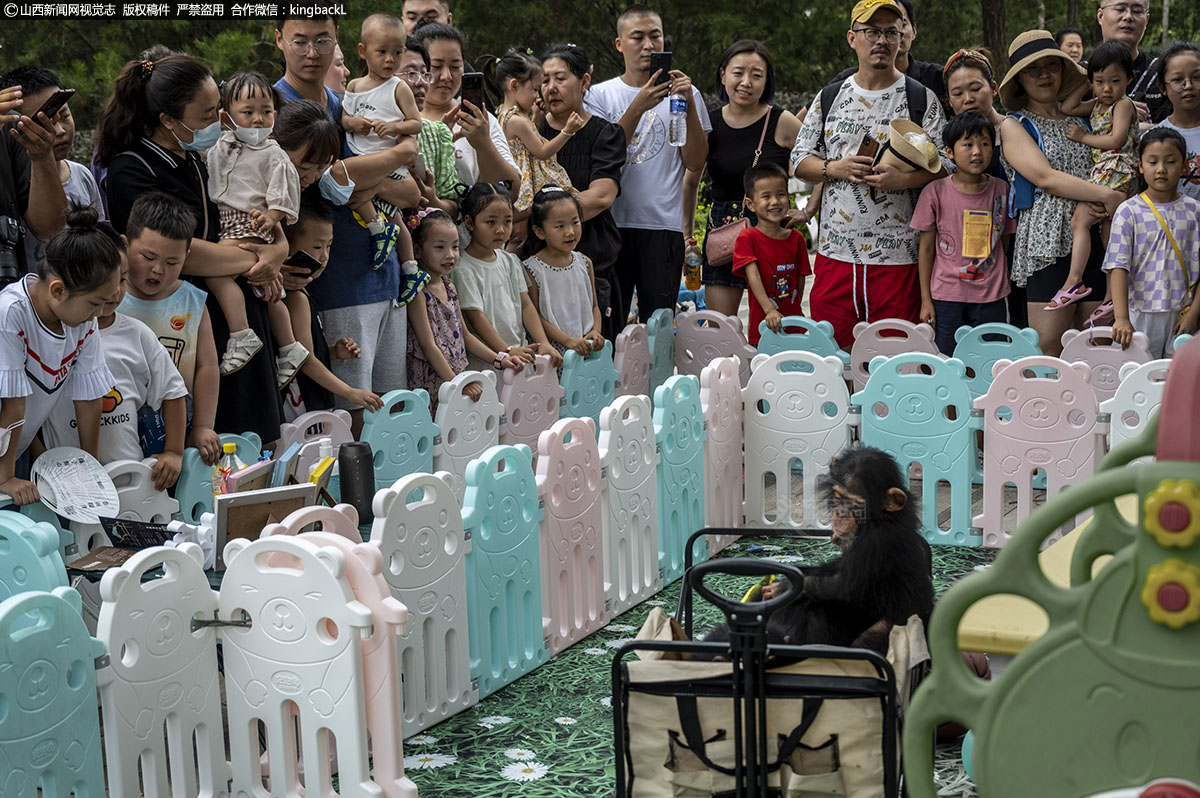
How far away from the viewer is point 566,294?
6344 mm

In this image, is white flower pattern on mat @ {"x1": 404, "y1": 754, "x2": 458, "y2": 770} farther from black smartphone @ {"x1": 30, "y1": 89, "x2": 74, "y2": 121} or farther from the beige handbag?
the beige handbag

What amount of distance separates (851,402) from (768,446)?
15.8 inches

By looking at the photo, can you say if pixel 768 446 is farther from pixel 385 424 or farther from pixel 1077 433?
pixel 385 424

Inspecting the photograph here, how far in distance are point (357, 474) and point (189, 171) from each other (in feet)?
4.26

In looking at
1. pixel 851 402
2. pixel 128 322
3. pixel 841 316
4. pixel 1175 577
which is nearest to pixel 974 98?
pixel 841 316

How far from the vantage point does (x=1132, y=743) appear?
186 cm

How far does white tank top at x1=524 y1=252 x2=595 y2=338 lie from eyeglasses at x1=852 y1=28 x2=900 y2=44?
1.79m

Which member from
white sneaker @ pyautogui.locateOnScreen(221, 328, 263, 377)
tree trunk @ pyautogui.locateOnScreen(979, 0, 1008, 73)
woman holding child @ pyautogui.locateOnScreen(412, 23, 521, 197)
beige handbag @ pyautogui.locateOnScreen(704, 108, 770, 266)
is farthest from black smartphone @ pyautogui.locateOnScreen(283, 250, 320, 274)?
tree trunk @ pyautogui.locateOnScreen(979, 0, 1008, 73)

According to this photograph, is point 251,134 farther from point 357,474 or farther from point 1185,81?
point 1185,81

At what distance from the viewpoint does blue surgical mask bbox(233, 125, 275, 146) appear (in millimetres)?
4730

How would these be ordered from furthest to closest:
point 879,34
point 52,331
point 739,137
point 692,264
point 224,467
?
point 692,264 → point 739,137 → point 879,34 → point 224,467 → point 52,331

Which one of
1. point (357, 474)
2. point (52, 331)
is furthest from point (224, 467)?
point (52, 331)

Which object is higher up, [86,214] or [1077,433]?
[86,214]

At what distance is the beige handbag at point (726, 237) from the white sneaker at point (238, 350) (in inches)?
121
